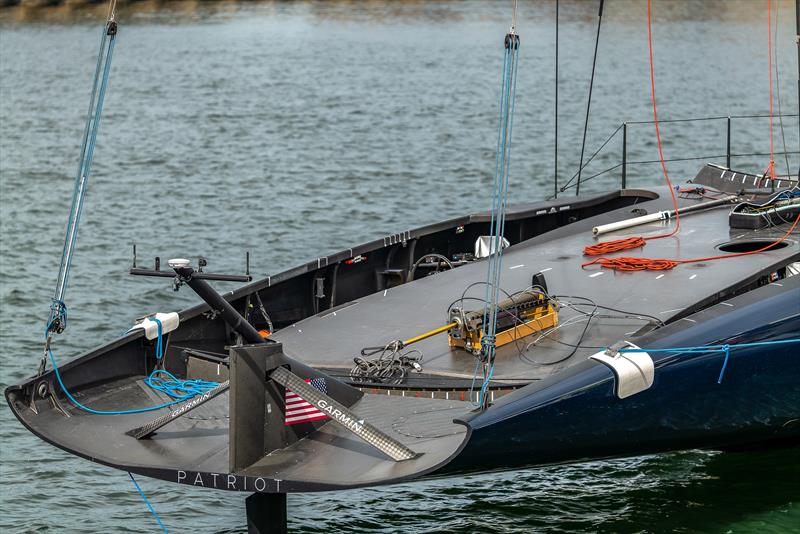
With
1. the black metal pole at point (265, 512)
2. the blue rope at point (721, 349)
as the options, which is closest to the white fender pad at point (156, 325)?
the black metal pole at point (265, 512)

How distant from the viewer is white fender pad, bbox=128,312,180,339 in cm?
1012

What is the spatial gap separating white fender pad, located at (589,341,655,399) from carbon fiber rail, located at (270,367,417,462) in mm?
1645

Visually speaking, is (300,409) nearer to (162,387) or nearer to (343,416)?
(343,416)

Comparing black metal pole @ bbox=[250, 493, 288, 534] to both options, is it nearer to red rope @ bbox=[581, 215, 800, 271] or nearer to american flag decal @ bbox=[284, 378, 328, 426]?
american flag decal @ bbox=[284, 378, 328, 426]

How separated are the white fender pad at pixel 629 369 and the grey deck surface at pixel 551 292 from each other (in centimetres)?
96

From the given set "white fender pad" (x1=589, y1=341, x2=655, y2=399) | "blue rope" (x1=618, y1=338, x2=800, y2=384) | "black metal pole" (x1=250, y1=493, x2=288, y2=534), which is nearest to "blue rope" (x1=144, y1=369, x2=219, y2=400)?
"black metal pole" (x1=250, y1=493, x2=288, y2=534)

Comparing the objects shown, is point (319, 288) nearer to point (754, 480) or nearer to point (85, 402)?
point (85, 402)

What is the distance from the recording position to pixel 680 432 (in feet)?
30.7

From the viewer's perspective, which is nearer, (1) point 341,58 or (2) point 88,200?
(2) point 88,200

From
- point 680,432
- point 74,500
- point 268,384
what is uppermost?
point 268,384

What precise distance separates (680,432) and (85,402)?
4.80 m

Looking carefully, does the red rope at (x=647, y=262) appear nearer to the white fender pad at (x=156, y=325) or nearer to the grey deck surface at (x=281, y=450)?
the grey deck surface at (x=281, y=450)

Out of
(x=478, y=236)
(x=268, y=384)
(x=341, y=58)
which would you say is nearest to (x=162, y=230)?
(x=478, y=236)

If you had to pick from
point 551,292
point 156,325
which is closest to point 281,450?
point 156,325
